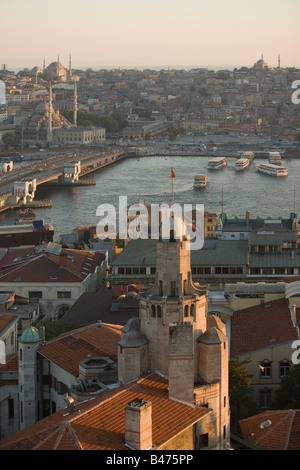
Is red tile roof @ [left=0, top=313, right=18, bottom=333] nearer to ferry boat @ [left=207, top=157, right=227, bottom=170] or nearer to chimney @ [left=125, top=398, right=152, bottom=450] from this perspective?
chimney @ [left=125, top=398, right=152, bottom=450]

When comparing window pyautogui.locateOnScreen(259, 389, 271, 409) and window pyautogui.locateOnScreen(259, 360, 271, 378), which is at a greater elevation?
window pyautogui.locateOnScreen(259, 360, 271, 378)

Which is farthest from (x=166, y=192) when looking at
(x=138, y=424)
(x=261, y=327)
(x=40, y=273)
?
(x=138, y=424)

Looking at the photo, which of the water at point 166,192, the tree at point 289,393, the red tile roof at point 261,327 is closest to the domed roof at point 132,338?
the tree at point 289,393

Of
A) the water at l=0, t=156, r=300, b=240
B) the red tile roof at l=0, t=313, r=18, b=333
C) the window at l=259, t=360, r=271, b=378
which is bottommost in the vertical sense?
the water at l=0, t=156, r=300, b=240

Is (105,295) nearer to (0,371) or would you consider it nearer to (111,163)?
(0,371)

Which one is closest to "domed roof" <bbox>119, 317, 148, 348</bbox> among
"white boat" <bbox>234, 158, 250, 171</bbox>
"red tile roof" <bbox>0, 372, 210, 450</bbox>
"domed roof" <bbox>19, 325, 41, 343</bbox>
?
"red tile roof" <bbox>0, 372, 210, 450</bbox>

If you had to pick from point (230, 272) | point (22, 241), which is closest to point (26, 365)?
point (230, 272)
